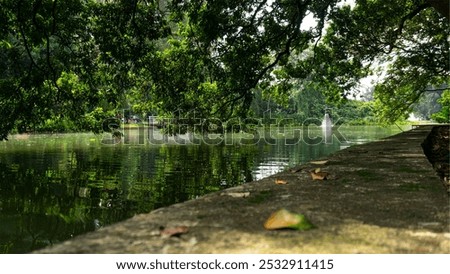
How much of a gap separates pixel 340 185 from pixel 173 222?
150 centimetres

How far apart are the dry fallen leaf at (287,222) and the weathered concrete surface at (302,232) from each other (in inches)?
1.5

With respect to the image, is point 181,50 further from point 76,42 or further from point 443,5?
point 443,5

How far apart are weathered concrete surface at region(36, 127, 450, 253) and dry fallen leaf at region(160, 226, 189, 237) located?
2 centimetres

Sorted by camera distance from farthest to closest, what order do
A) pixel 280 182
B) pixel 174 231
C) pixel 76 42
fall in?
pixel 76 42 < pixel 280 182 < pixel 174 231

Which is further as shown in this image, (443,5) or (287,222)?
(443,5)

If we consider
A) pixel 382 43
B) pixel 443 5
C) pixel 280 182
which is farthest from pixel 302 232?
pixel 382 43

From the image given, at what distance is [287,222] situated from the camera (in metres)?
1.73

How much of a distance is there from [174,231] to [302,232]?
21.4 inches

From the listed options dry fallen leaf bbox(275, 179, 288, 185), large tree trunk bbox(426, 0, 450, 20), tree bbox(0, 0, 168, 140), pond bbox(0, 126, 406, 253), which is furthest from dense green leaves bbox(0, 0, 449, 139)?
dry fallen leaf bbox(275, 179, 288, 185)

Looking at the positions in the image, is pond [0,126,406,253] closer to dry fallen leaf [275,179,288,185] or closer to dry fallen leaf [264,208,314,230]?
dry fallen leaf [275,179,288,185]

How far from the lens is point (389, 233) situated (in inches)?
66.1

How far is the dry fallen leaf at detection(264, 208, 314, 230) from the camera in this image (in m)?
1.72

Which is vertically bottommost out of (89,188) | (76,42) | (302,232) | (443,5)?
(89,188)

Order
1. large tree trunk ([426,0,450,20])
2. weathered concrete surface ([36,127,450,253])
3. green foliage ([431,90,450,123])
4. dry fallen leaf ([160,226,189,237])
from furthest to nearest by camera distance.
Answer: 1. green foliage ([431,90,450,123])
2. large tree trunk ([426,0,450,20])
3. dry fallen leaf ([160,226,189,237])
4. weathered concrete surface ([36,127,450,253])
